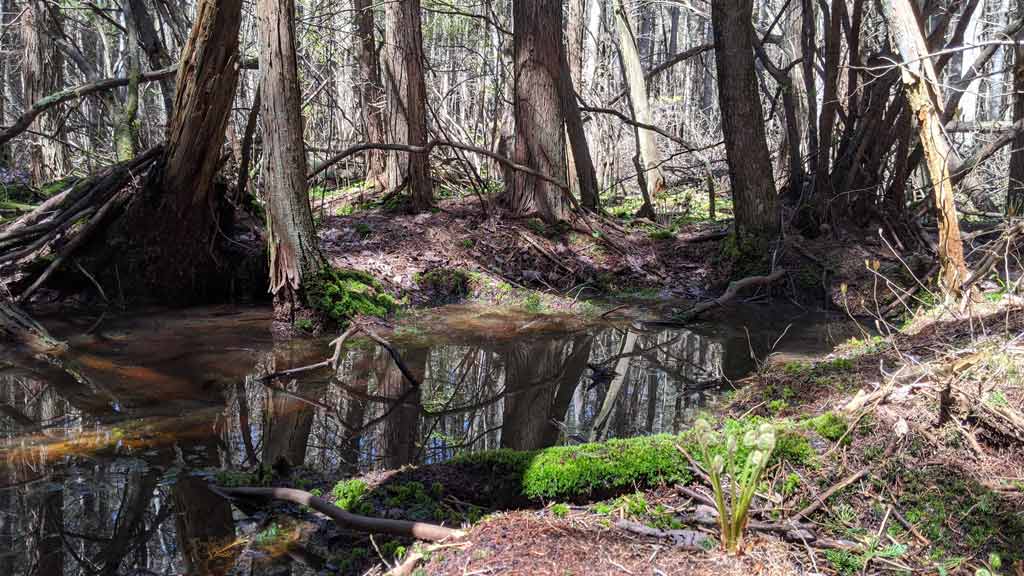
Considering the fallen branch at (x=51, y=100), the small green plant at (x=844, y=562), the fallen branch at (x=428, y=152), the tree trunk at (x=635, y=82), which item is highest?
the tree trunk at (x=635, y=82)

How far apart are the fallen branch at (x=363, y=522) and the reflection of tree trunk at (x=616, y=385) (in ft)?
6.43

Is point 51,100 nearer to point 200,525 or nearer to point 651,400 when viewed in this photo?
point 200,525

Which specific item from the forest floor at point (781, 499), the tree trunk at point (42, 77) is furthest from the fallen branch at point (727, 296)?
the tree trunk at point (42, 77)

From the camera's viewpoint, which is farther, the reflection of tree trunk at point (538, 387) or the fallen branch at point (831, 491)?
the reflection of tree trunk at point (538, 387)

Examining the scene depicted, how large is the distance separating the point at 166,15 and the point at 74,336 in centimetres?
607

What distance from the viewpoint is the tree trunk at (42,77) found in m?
14.7

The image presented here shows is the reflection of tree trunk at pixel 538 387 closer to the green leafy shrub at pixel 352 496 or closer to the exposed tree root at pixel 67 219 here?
the green leafy shrub at pixel 352 496

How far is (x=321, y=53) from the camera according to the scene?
13.2m

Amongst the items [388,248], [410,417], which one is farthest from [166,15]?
[410,417]

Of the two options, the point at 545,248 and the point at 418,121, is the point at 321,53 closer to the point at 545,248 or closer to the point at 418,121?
the point at 418,121

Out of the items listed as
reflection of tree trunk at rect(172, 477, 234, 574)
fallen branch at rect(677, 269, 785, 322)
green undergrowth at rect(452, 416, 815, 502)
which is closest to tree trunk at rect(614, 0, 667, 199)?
fallen branch at rect(677, 269, 785, 322)

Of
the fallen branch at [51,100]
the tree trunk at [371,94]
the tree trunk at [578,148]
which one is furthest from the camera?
the tree trunk at [371,94]

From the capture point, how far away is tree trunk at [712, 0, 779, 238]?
8.84 metres

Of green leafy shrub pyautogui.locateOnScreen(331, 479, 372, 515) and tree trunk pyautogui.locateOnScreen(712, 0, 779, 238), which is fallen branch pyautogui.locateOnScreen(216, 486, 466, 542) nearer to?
green leafy shrub pyautogui.locateOnScreen(331, 479, 372, 515)
